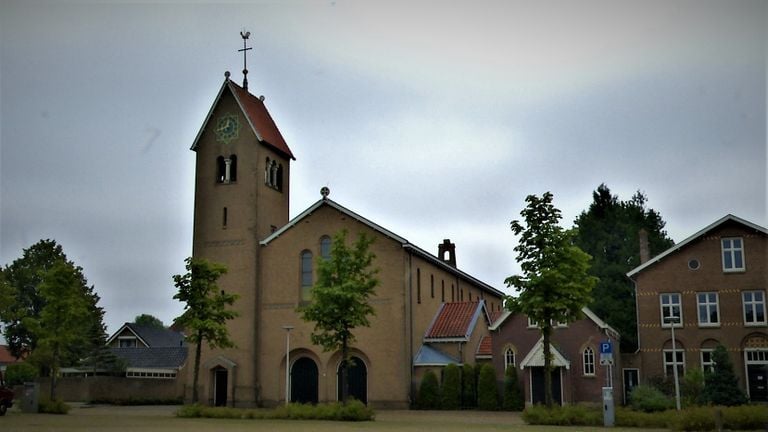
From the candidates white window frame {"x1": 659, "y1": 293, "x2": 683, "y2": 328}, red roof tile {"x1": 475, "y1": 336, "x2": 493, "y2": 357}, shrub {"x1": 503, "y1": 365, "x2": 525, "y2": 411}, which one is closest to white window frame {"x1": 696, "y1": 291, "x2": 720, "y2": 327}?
white window frame {"x1": 659, "y1": 293, "x2": 683, "y2": 328}

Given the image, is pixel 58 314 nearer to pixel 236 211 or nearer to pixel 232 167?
pixel 236 211

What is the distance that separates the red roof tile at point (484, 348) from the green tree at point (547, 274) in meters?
15.7

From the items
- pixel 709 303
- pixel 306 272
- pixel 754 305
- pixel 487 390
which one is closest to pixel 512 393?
pixel 487 390

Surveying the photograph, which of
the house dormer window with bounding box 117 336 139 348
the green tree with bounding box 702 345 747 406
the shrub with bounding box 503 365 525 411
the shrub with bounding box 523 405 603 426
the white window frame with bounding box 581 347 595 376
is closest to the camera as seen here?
the shrub with bounding box 523 405 603 426

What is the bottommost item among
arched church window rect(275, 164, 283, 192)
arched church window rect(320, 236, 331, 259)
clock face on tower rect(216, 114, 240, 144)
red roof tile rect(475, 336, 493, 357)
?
red roof tile rect(475, 336, 493, 357)

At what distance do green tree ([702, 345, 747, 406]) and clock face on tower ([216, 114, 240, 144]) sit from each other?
31.3 meters

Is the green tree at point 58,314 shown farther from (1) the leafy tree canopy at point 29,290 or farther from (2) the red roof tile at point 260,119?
(1) the leafy tree canopy at point 29,290

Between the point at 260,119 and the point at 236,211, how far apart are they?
22.8 feet

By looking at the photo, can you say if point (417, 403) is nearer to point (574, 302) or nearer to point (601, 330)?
point (601, 330)

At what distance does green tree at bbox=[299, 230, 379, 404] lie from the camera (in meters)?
36.9

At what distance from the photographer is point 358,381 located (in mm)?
46906

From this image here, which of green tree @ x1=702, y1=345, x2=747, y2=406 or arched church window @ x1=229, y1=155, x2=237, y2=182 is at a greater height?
arched church window @ x1=229, y1=155, x2=237, y2=182

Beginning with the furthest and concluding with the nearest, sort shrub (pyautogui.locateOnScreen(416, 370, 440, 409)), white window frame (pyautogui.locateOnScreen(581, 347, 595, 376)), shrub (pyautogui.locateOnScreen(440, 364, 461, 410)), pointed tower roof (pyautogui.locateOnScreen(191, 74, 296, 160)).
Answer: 1. pointed tower roof (pyautogui.locateOnScreen(191, 74, 296, 160))
2. shrub (pyautogui.locateOnScreen(416, 370, 440, 409))
3. shrub (pyautogui.locateOnScreen(440, 364, 461, 410))
4. white window frame (pyautogui.locateOnScreen(581, 347, 595, 376))

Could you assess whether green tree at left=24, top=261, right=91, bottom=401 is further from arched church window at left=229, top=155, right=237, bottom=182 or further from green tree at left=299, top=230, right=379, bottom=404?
green tree at left=299, top=230, right=379, bottom=404
